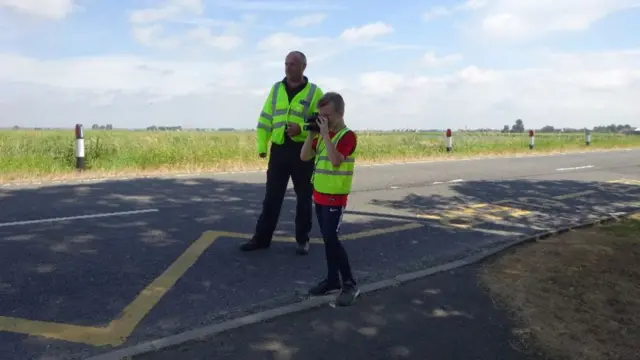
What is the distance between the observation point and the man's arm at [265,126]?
5.62 metres

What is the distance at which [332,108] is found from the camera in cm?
434

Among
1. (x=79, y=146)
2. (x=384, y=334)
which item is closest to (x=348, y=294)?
(x=384, y=334)

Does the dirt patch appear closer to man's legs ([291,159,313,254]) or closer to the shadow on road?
the shadow on road

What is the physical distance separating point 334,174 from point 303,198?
1324 millimetres

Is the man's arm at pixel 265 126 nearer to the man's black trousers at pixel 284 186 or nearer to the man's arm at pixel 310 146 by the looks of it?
the man's black trousers at pixel 284 186

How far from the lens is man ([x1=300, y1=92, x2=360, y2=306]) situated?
4352 millimetres

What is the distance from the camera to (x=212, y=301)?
173 inches

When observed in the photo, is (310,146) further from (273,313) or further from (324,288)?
(273,313)

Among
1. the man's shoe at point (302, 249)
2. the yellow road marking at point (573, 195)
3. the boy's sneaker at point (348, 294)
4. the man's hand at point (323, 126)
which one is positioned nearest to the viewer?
the man's hand at point (323, 126)

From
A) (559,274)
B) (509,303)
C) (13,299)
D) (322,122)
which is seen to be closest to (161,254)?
(13,299)

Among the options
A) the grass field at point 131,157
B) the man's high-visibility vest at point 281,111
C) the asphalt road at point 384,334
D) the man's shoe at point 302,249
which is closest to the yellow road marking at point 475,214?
the man's shoe at point 302,249

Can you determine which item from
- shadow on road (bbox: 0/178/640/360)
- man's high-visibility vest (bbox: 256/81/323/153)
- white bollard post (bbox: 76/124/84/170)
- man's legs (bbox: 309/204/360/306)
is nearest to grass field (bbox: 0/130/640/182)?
white bollard post (bbox: 76/124/84/170)

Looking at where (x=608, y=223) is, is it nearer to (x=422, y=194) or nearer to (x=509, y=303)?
(x=422, y=194)

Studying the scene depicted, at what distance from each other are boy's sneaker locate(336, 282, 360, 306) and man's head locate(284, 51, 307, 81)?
2.04m
